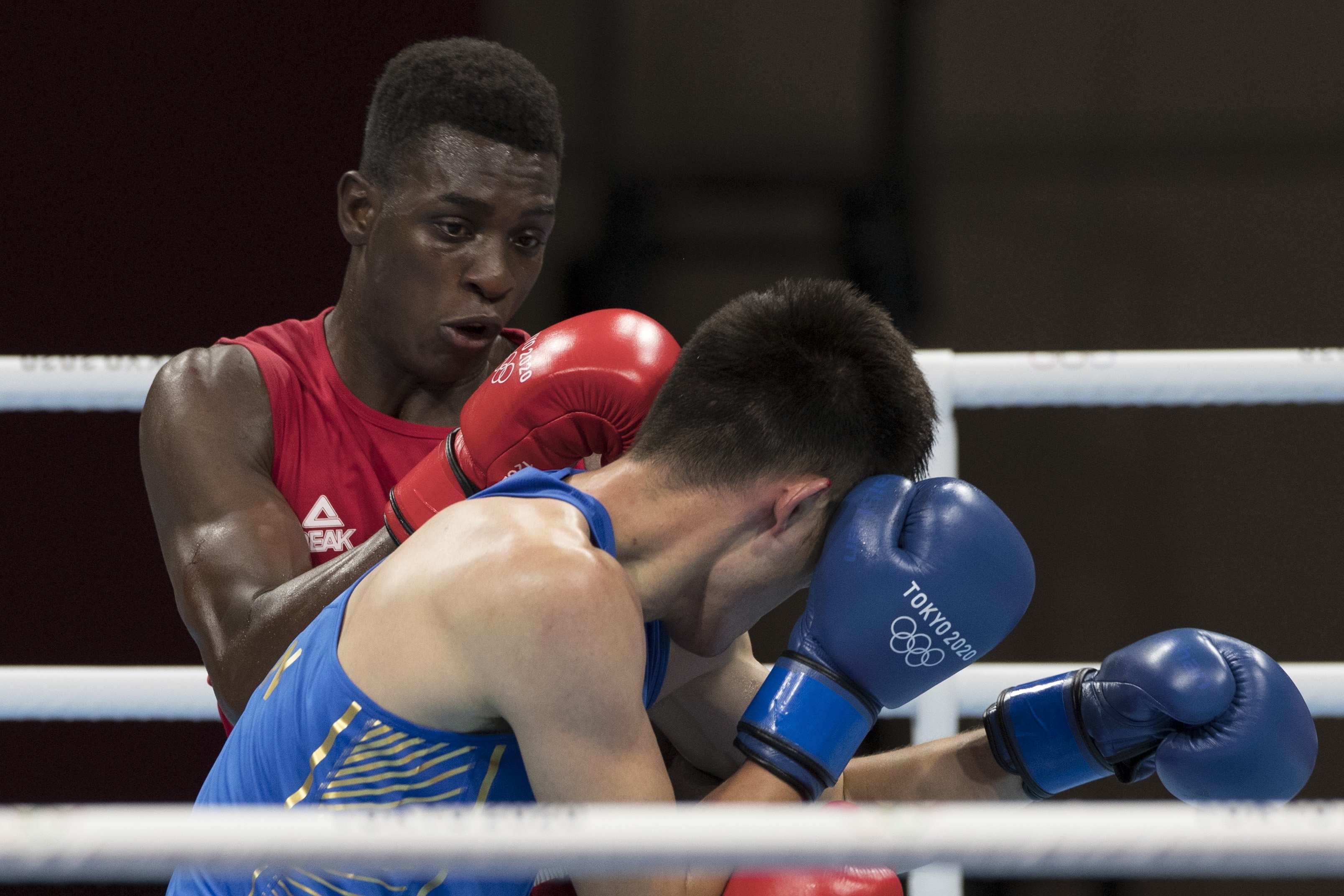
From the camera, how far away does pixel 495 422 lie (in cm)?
147

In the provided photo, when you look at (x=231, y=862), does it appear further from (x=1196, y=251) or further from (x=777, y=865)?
(x=1196, y=251)

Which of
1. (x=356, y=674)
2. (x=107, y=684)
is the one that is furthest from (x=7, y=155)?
(x=356, y=674)

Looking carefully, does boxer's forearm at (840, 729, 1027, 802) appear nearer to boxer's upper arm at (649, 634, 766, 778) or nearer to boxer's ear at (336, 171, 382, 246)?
boxer's upper arm at (649, 634, 766, 778)

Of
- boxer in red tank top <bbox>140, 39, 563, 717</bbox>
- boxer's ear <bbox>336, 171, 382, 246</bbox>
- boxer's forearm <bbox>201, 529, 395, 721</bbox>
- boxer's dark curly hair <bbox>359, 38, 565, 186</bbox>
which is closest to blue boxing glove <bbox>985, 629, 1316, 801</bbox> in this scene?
boxer's forearm <bbox>201, 529, 395, 721</bbox>

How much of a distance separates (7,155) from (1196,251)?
3.35 metres

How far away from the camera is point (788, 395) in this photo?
48.8 inches

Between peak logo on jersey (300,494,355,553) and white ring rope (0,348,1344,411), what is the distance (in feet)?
0.93

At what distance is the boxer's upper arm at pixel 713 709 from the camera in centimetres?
158

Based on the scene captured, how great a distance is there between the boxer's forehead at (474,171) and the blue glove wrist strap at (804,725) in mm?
831

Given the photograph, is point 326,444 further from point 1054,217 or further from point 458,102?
point 1054,217

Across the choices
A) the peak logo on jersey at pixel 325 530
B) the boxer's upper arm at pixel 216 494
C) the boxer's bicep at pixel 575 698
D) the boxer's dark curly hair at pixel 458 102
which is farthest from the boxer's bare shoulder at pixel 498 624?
the boxer's dark curly hair at pixel 458 102

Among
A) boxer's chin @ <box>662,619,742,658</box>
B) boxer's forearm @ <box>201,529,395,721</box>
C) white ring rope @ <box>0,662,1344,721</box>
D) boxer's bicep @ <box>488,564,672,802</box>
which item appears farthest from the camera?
white ring rope @ <box>0,662,1344,721</box>

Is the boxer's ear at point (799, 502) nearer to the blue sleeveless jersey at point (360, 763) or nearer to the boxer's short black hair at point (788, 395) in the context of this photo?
the boxer's short black hair at point (788, 395)

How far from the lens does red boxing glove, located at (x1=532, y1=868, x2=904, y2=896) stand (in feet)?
3.94
